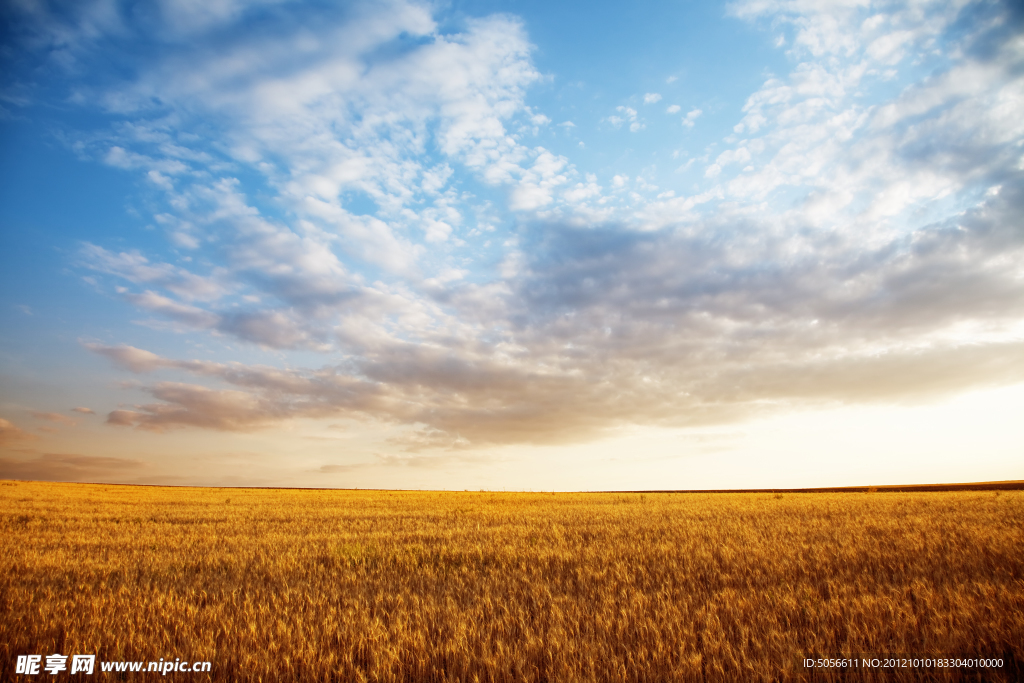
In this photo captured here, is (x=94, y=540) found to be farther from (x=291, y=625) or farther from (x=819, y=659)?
(x=819, y=659)

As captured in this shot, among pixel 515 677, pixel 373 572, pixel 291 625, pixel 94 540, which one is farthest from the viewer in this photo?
pixel 94 540

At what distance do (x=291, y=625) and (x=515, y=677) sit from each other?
286 cm

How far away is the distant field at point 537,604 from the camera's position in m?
4.13

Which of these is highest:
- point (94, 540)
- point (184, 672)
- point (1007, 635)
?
point (1007, 635)

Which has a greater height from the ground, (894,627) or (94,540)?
(894,627)

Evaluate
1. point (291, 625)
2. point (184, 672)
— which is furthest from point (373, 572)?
point (184, 672)

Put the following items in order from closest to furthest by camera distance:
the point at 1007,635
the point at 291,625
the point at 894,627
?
the point at 1007,635
the point at 894,627
the point at 291,625

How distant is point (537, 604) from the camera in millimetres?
5801

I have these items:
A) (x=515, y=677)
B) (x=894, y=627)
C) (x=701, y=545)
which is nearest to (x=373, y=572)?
(x=515, y=677)

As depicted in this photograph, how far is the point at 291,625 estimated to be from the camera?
522 centimetres

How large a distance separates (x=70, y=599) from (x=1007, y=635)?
11.1 m

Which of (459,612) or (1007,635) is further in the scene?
(459,612)

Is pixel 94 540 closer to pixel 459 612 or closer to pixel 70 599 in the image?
pixel 70 599

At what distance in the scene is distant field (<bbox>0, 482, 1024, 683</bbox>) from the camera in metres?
4.13
